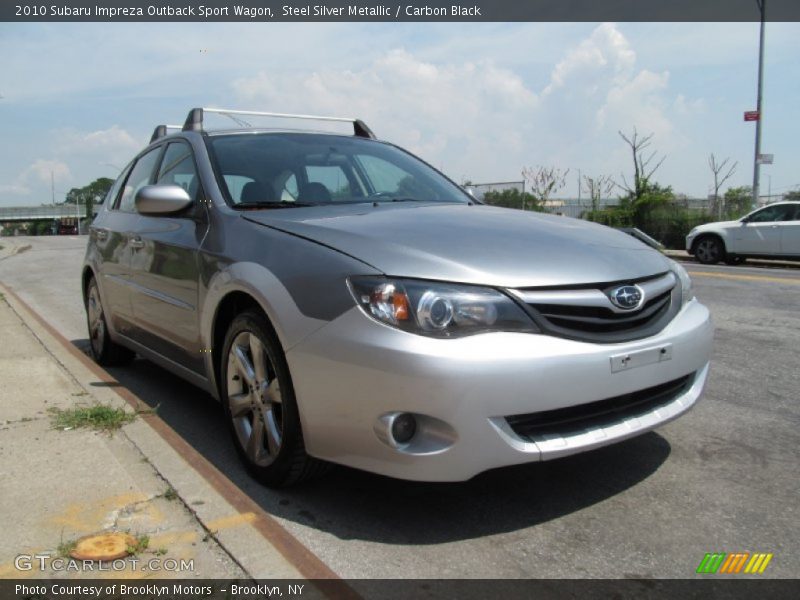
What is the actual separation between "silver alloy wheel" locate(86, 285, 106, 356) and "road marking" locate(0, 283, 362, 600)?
1044 millimetres

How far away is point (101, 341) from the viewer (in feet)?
18.4

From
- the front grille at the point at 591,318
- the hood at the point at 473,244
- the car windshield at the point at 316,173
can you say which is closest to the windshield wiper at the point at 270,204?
the car windshield at the point at 316,173

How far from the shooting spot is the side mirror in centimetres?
379

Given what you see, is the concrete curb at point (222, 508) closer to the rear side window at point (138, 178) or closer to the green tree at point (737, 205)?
the rear side window at point (138, 178)

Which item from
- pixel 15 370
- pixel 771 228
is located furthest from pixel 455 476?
pixel 771 228

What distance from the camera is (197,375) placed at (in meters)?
3.91

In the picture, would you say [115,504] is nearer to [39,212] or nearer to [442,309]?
[442,309]

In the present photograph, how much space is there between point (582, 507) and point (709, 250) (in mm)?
16435

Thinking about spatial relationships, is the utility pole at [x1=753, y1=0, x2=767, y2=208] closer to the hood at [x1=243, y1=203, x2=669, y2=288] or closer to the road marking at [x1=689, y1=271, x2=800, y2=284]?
the road marking at [x1=689, y1=271, x2=800, y2=284]

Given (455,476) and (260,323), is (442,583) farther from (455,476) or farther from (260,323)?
(260,323)

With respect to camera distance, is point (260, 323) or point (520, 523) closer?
point (520, 523)

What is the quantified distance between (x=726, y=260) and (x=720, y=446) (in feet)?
50.7

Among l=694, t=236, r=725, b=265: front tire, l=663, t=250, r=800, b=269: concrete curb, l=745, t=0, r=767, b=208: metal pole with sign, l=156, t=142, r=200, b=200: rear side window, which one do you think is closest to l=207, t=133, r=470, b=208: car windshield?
l=156, t=142, r=200, b=200: rear side window

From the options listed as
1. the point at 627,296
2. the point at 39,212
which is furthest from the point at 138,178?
the point at 39,212
